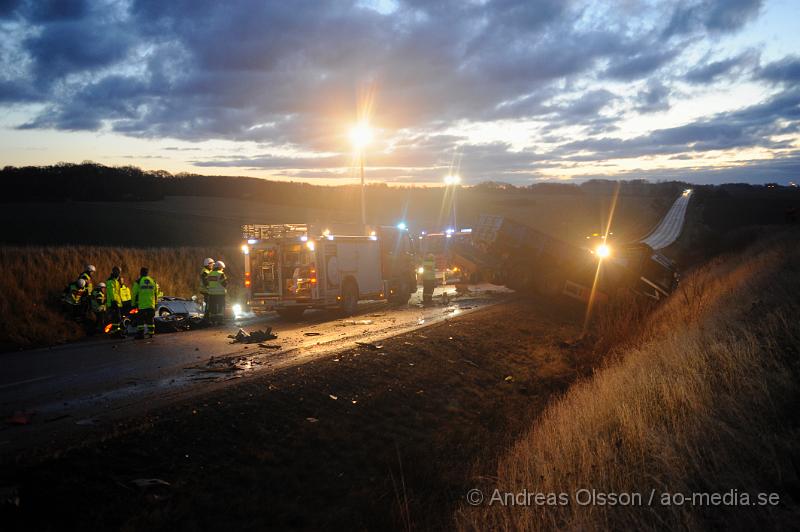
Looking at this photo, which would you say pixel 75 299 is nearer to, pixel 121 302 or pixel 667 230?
pixel 121 302

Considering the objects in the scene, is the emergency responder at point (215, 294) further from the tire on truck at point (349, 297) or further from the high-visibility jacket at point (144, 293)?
the tire on truck at point (349, 297)

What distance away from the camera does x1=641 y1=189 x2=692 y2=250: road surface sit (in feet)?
172

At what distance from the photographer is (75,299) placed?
1595 centimetres

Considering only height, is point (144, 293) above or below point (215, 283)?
above

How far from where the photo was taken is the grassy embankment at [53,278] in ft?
49.1

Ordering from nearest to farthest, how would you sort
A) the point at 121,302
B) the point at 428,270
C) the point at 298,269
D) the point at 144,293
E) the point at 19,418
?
1. the point at 19,418
2. the point at 144,293
3. the point at 121,302
4. the point at 298,269
5. the point at 428,270

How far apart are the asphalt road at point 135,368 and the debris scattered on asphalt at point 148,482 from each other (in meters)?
1.50

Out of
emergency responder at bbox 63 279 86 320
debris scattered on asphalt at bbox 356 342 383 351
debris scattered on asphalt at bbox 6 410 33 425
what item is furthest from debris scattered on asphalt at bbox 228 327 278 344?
debris scattered on asphalt at bbox 6 410 33 425

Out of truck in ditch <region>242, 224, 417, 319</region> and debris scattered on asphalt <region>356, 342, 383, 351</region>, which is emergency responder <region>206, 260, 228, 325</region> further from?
debris scattered on asphalt <region>356, 342, 383, 351</region>

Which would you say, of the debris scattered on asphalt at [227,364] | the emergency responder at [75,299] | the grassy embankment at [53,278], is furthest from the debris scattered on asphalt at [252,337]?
the emergency responder at [75,299]

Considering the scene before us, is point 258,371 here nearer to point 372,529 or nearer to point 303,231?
point 372,529

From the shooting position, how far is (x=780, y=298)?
11219mm

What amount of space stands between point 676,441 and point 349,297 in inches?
562

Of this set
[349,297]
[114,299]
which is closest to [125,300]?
[114,299]
